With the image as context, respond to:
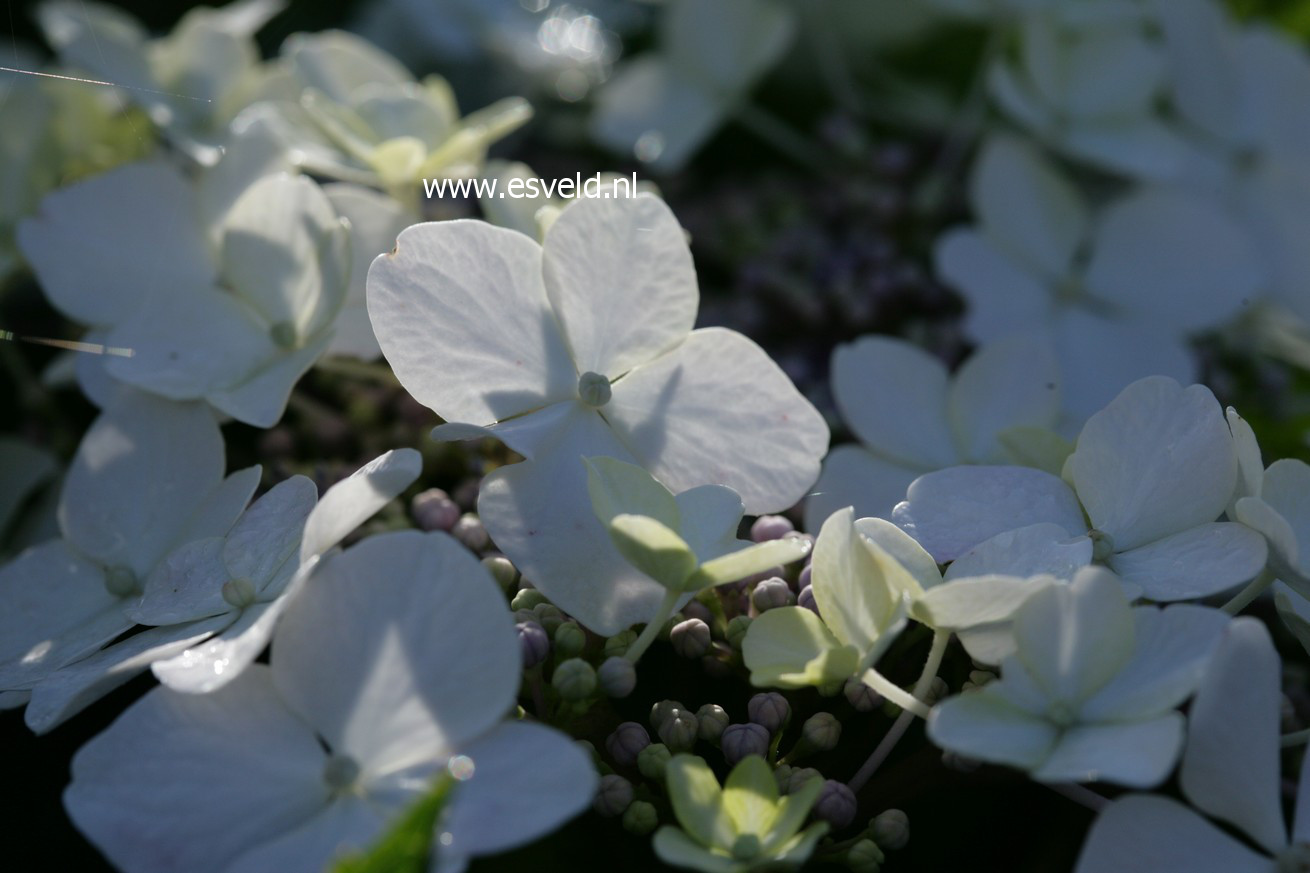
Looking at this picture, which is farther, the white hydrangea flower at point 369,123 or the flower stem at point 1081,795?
the white hydrangea flower at point 369,123

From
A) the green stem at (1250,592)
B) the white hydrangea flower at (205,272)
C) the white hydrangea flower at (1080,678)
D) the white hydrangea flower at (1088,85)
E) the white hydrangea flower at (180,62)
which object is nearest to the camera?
the white hydrangea flower at (1080,678)

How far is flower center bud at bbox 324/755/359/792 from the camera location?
0.46 meters

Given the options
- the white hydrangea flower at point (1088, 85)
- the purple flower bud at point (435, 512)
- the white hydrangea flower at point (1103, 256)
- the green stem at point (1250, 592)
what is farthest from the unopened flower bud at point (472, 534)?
the white hydrangea flower at point (1088, 85)

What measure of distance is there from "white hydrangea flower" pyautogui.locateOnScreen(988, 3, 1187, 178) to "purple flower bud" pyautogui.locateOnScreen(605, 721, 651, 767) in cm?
67

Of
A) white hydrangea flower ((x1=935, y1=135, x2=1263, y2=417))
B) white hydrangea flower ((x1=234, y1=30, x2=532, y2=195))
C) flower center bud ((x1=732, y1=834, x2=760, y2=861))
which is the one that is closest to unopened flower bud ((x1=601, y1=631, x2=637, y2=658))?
flower center bud ((x1=732, y1=834, x2=760, y2=861))

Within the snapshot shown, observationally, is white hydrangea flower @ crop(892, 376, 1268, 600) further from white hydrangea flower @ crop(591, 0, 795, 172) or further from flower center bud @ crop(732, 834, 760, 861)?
white hydrangea flower @ crop(591, 0, 795, 172)

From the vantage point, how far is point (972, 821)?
0.62 meters

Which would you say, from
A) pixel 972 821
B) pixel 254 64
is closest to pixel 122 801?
pixel 972 821

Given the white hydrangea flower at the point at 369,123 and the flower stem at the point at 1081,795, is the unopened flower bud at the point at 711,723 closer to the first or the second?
the flower stem at the point at 1081,795

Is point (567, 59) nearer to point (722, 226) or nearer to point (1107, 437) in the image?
point (722, 226)

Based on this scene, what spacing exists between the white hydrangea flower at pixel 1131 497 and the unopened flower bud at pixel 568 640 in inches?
6.3

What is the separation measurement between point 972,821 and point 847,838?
0.39 feet

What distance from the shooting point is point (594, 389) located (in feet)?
1.89

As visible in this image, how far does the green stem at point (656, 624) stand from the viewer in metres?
0.48
